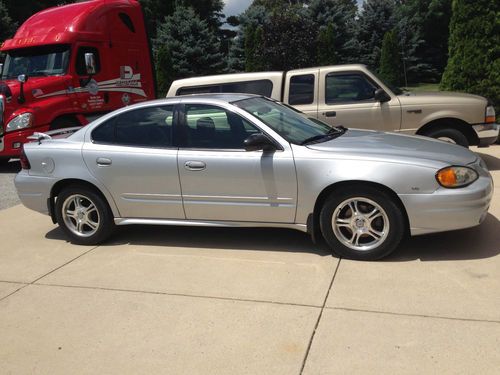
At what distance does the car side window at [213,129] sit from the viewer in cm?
503

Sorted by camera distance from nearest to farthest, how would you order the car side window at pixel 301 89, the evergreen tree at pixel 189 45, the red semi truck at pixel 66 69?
the car side window at pixel 301 89 → the red semi truck at pixel 66 69 → the evergreen tree at pixel 189 45

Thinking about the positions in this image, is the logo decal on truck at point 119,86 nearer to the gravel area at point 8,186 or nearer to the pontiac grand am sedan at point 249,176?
the gravel area at point 8,186

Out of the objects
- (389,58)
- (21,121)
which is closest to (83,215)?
(21,121)

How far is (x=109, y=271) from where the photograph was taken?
16.0 feet

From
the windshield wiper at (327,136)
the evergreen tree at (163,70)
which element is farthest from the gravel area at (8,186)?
the evergreen tree at (163,70)

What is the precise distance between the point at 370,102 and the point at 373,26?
20.9 meters

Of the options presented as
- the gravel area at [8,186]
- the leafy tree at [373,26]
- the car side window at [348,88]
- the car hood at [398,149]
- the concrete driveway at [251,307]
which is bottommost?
the gravel area at [8,186]

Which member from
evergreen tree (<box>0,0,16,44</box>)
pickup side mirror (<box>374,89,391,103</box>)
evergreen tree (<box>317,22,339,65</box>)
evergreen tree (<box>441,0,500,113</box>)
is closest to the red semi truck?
pickup side mirror (<box>374,89,391,103</box>)

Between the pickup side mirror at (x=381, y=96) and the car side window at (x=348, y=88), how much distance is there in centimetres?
12

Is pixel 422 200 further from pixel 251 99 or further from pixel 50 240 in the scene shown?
pixel 50 240

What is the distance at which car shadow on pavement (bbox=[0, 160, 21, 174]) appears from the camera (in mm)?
11288

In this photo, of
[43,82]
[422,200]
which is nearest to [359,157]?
[422,200]

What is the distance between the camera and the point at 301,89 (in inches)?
335

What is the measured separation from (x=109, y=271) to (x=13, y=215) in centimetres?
313
